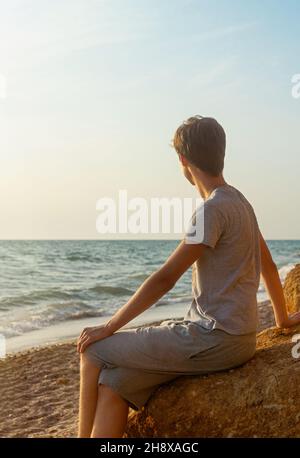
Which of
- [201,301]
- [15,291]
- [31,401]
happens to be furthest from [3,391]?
[15,291]

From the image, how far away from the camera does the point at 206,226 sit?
3.55 meters

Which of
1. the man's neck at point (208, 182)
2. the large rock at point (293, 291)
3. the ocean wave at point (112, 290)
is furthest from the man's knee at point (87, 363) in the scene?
the ocean wave at point (112, 290)

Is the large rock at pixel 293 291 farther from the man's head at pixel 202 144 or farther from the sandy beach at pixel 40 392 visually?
the sandy beach at pixel 40 392

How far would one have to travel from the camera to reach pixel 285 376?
3650 mm

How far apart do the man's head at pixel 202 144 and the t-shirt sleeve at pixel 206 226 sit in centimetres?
25

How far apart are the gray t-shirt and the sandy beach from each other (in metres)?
1.94

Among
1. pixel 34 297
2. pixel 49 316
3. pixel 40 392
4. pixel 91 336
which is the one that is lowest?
pixel 40 392

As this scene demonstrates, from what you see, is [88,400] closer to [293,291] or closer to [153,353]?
[153,353]

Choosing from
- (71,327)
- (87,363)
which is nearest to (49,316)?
(71,327)

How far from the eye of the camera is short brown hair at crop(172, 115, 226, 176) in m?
3.60

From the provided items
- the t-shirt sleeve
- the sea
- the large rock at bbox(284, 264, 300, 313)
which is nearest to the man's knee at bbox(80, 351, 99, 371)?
the t-shirt sleeve

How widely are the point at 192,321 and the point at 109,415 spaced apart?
0.68 metres

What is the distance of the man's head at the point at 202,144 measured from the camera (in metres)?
3.60
